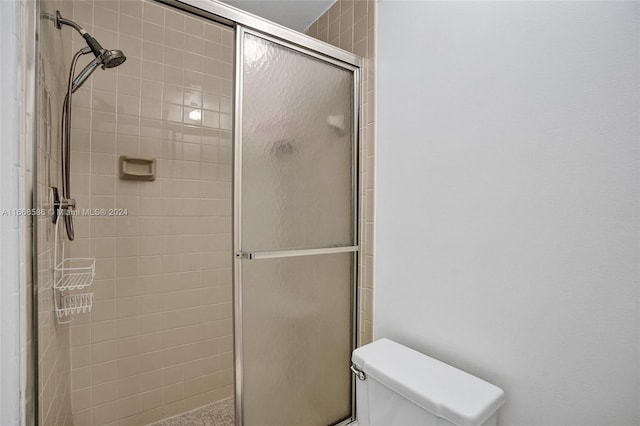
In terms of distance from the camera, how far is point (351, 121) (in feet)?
4.81

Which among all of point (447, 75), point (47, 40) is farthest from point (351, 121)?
point (47, 40)

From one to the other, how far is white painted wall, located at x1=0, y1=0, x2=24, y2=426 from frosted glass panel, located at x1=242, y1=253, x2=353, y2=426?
2.01 ft

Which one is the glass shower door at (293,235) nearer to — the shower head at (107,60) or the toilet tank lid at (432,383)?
the toilet tank lid at (432,383)

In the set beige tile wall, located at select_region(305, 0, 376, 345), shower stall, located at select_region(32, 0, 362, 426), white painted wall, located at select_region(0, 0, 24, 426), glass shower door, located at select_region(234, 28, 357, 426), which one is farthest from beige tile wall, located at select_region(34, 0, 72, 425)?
beige tile wall, located at select_region(305, 0, 376, 345)

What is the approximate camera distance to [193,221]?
1.87 metres

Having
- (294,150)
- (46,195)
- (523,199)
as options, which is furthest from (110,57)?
(523,199)

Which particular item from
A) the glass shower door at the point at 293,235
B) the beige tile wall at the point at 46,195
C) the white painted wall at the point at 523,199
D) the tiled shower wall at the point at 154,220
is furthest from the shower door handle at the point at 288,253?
the tiled shower wall at the point at 154,220

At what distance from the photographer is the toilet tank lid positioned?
825 mm

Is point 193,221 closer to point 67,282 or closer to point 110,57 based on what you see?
point 67,282

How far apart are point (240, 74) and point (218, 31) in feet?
3.47

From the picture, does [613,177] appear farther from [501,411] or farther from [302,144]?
[302,144]

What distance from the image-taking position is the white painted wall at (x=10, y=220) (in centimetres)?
68

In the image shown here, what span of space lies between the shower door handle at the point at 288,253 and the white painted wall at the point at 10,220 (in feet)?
1.93

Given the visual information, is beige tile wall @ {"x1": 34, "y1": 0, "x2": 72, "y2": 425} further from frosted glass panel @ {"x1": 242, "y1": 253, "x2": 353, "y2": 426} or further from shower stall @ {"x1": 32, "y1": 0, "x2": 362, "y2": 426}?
frosted glass panel @ {"x1": 242, "y1": 253, "x2": 353, "y2": 426}
